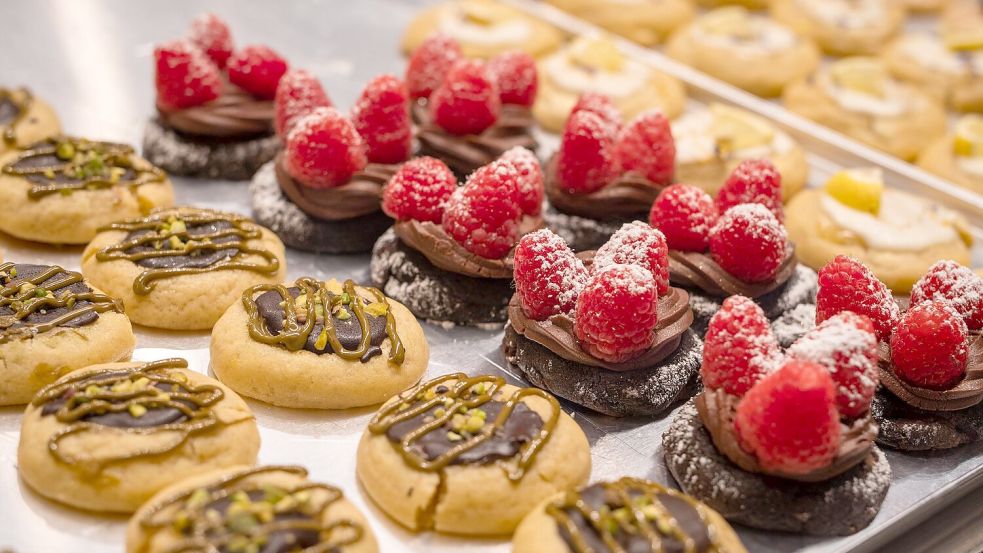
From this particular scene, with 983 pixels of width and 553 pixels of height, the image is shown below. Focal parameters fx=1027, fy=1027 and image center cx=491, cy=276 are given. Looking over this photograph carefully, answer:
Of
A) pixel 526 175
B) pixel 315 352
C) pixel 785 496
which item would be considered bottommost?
pixel 785 496

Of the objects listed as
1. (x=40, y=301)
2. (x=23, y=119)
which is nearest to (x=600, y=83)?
(x=23, y=119)

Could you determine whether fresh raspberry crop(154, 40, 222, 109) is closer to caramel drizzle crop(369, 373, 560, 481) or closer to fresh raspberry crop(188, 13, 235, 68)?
fresh raspberry crop(188, 13, 235, 68)

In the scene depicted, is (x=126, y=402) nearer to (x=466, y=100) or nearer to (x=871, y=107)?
(x=466, y=100)

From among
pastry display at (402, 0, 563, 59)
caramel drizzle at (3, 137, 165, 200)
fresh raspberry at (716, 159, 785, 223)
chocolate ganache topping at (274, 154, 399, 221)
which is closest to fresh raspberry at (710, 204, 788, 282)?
fresh raspberry at (716, 159, 785, 223)

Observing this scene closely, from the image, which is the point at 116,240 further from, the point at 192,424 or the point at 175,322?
the point at 192,424

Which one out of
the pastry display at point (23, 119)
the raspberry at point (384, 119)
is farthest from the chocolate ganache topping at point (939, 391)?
the pastry display at point (23, 119)
